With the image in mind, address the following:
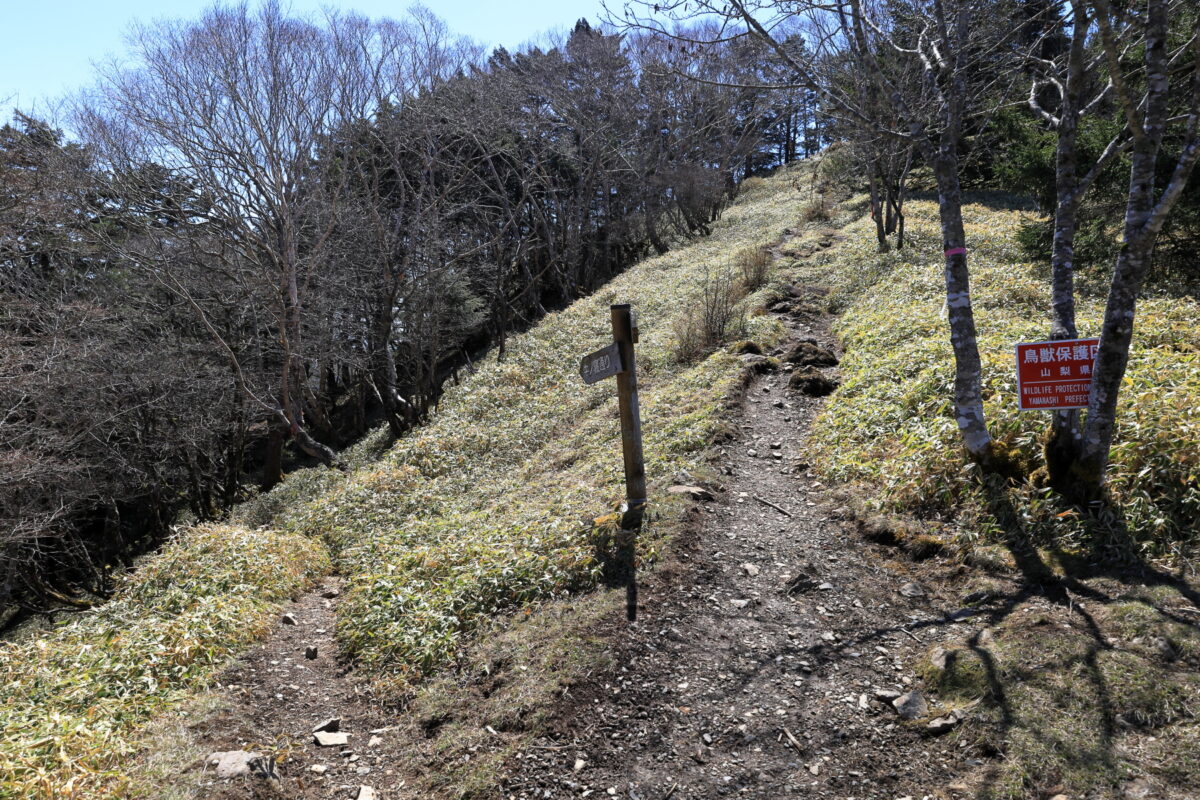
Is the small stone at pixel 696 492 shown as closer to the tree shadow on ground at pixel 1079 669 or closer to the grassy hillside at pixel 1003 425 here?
the grassy hillside at pixel 1003 425

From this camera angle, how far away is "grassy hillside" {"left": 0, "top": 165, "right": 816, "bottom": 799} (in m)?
4.31

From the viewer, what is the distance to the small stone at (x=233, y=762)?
3.65 meters

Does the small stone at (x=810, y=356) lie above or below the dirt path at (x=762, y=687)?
above

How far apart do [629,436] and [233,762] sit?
3.60 meters

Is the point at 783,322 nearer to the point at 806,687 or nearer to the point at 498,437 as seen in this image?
the point at 498,437

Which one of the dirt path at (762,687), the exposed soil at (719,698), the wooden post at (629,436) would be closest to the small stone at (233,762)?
the exposed soil at (719,698)

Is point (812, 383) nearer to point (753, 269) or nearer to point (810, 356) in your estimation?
point (810, 356)

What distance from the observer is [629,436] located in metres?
5.84

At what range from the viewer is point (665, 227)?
1332 inches

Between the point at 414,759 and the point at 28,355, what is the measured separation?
10313mm

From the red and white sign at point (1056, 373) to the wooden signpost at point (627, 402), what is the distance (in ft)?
9.65

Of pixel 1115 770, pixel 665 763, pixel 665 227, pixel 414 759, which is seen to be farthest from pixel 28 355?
pixel 665 227

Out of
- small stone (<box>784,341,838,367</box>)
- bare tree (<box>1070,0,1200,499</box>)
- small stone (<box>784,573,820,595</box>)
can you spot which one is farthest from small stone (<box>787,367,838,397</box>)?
small stone (<box>784,573,820,595</box>)

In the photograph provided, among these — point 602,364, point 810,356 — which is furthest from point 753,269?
point 602,364
